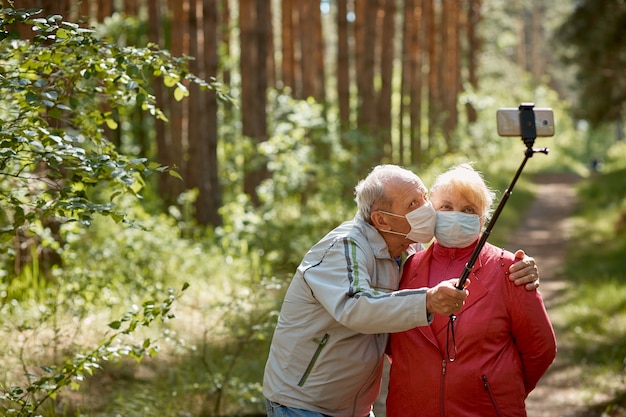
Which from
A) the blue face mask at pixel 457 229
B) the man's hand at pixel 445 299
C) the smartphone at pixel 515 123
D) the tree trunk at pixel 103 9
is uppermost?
the tree trunk at pixel 103 9

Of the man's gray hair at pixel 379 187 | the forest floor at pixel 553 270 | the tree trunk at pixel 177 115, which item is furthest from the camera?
the tree trunk at pixel 177 115

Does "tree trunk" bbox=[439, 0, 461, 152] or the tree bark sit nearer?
the tree bark

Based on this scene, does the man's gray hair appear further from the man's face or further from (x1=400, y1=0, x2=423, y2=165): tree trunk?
(x1=400, y1=0, x2=423, y2=165): tree trunk

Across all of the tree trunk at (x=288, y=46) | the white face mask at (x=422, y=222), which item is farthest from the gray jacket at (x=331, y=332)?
the tree trunk at (x=288, y=46)

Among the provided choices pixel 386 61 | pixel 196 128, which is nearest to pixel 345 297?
pixel 196 128

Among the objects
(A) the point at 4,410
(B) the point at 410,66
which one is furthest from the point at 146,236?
(B) the point at 410,66

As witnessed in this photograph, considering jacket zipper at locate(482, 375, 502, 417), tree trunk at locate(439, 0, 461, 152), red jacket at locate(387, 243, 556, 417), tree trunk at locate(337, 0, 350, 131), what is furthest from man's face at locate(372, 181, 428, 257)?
tree trunk at locate(439, 0, 461, 152)

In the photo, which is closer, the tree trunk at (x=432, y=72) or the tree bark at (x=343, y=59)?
the tree bark at (x=343, y=59)

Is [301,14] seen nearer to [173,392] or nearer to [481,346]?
[173,392]

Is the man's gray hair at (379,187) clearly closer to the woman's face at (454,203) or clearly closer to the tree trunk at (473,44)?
the woman's face at (454,203)

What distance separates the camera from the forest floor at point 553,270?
8219 millimetres

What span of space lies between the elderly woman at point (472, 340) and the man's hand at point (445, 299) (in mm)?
359

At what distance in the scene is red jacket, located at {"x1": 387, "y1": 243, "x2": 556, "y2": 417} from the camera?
12.4 feet

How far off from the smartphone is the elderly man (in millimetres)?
537
